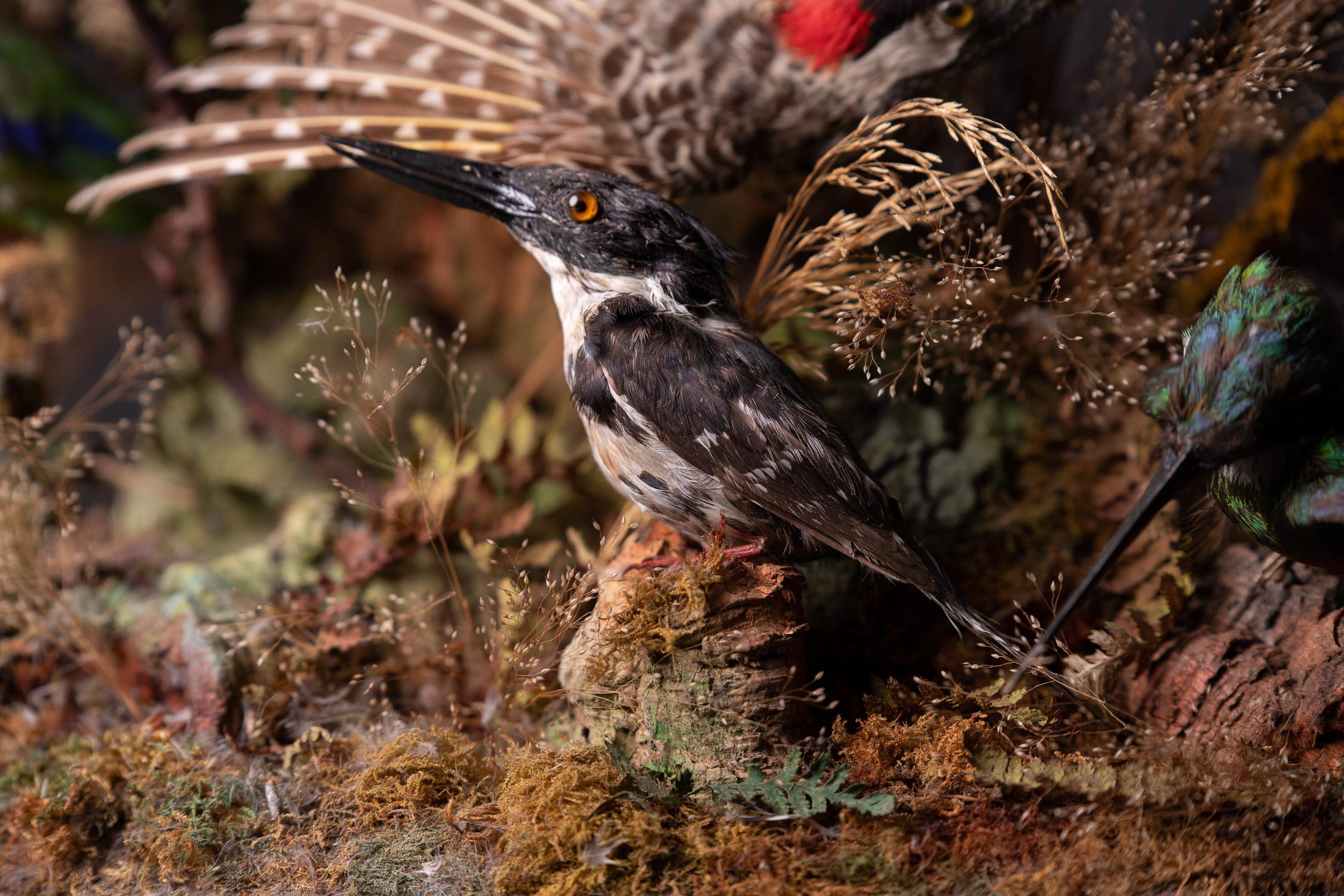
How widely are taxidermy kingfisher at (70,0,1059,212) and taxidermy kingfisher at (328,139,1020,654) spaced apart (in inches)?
18.4

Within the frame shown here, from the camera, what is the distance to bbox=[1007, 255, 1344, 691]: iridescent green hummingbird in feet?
5.04

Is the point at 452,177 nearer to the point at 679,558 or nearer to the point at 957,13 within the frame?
the point at 679,558

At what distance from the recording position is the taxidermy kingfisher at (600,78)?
91.9 inches

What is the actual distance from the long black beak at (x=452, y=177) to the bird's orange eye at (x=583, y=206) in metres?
0.15

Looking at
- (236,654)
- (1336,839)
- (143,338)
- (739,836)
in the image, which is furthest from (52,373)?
(1336,839)

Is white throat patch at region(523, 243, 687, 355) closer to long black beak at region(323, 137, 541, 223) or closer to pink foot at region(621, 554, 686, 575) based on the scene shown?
long black beak at region(323, 137, 541, 223)

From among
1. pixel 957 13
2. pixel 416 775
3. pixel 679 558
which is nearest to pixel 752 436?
pixel 679 558

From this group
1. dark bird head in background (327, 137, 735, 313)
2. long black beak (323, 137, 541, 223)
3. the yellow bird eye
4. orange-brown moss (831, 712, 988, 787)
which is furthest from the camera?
the yellow bird eye

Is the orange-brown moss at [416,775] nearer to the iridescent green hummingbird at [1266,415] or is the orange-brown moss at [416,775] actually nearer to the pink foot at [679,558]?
the pink foot at [679,558]

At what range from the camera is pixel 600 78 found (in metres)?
2.45

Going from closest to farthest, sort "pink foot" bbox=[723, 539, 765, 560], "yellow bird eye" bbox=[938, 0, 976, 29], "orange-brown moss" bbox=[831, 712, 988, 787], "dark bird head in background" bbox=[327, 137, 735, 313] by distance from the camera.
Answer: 1. "orange-brown moss" bbox=[831, 712, 988, 787]
2. "pink foot" bbox=[723, 539, 765, 560]
3. "dark bird head in background" bbox=[327, 137, 735, 313]
4. "yellow bird eye" bbox=[938, 0, 976, 29]

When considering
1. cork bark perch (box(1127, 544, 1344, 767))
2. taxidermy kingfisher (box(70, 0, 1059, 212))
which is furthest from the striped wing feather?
cork bark perch (box(1127, 544, 1344, 767))

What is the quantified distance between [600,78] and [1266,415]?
5.94ft

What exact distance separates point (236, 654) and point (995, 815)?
6.11 feet
